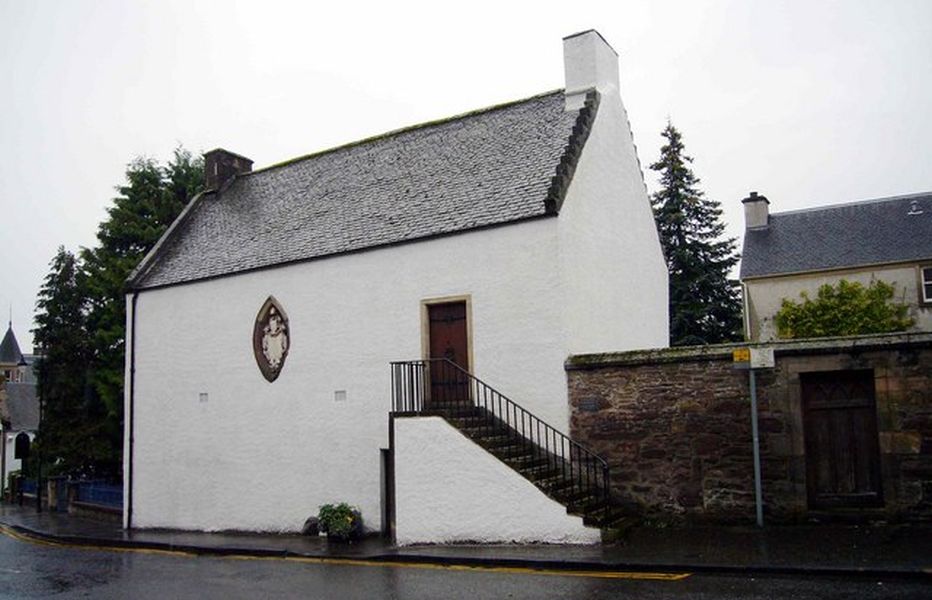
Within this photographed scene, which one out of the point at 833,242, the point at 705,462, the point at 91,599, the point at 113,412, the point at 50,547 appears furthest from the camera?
the point at 833,242

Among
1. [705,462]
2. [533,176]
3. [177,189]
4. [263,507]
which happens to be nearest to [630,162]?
[533,176]

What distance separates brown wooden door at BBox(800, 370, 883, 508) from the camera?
12.0 metres

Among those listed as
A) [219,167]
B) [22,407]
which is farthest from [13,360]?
[219,167]

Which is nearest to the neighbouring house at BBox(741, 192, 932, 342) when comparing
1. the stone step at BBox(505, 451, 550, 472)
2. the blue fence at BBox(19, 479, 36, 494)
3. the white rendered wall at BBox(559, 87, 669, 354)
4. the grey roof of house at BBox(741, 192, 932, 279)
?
the grey roof of house at BBox(741, 192, 932, 279)

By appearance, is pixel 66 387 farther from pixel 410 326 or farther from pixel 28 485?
pixel 410 326

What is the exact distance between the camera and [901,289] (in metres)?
32.1

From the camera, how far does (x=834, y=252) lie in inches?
1334

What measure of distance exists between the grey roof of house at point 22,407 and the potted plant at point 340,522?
132ft

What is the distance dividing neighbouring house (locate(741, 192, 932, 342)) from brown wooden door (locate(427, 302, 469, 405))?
21655 mm

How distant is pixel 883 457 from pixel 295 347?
38.3ft

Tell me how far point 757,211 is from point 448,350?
83.3 feet

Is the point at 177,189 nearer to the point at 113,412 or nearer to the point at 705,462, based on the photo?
the point at 113,412

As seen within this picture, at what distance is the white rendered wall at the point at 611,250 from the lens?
15.3 metres

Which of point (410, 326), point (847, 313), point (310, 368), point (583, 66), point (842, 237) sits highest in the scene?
point (583, 66)
